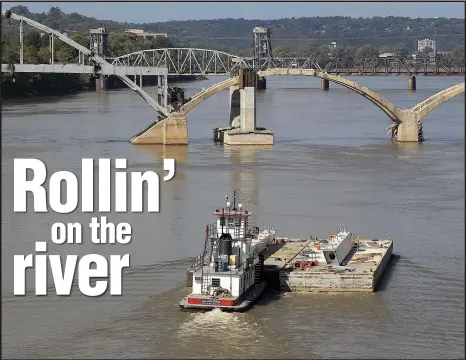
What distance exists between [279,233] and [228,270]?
8904 mm

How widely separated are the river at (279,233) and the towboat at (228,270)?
381mm

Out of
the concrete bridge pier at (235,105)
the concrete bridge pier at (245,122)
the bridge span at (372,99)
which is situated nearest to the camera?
the bridge span at (372,99)

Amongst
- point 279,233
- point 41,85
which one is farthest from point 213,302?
point 41,85

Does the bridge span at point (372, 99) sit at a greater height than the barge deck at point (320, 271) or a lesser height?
greater

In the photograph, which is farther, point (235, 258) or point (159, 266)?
point (159, 266)

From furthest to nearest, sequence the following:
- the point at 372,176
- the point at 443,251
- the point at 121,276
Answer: the point at 372,176 → the point at 443,251 → the point at 121,276

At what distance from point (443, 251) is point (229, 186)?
16002mm

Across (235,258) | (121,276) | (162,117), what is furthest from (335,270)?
(162,117)

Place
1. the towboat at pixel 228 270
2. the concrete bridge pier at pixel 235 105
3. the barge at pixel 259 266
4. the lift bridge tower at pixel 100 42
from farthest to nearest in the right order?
the lift bridge tower at pixel 100 42 → the concrete bridge pier at pixel 235 105 → the barge at pixel 259 266 → the towboat at pixel 228 270

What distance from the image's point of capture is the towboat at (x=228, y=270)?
29.8 metres

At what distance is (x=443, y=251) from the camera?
3672 cm

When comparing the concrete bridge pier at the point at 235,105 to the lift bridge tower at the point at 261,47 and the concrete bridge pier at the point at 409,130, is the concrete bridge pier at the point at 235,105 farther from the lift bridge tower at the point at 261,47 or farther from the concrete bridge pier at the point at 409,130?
the lift bridge tower at the point at 261,47

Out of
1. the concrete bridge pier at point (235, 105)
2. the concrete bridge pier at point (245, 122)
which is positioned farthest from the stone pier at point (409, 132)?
the concrete bridge pier at point (235, 105)

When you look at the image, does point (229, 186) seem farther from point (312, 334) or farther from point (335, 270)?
point (312, 334)
